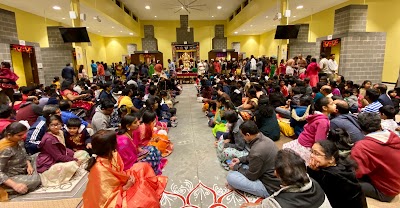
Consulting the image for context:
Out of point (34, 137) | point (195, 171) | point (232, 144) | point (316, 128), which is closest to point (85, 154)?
point (34, 137)

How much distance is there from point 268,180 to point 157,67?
946cm

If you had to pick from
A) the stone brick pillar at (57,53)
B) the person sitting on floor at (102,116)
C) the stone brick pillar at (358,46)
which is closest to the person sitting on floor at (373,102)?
the person sitting on floor at (102,116)

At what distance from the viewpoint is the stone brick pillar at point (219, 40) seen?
1822cm

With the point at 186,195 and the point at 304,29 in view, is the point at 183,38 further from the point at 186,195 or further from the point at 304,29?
the point at 186,195

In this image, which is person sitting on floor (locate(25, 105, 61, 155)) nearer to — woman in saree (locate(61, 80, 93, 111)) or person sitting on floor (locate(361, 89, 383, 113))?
woman in saree (locate(61, 80, 93, 111))

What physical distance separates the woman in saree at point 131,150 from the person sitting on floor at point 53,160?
741 mm

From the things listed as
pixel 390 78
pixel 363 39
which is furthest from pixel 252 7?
pixel 390 78

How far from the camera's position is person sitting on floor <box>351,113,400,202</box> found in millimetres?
2074

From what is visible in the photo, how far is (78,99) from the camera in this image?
5121mm

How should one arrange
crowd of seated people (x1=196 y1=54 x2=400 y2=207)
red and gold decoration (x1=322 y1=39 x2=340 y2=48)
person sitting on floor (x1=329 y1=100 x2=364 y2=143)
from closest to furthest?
1. crowd of seated people (x1=196 y1=54 x2=400 y2=207)
2. person sitting on floor (x1=329 y1=100 x2=364 y2=143)
3. red and gold decoration (x1=322 y1=39 x2=340 y2=48)

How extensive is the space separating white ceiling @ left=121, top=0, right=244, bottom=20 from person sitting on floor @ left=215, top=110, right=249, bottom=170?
35.4ft

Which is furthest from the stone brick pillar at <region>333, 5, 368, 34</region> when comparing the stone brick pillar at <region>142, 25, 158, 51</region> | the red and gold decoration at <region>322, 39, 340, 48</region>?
the stone brick pillar at <region>142, 25, 158, 51</region>

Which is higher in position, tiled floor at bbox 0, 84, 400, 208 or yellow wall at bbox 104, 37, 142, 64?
yellow wall at bbox 104, 37, 142, 64

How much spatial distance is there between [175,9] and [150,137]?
41.3ft
